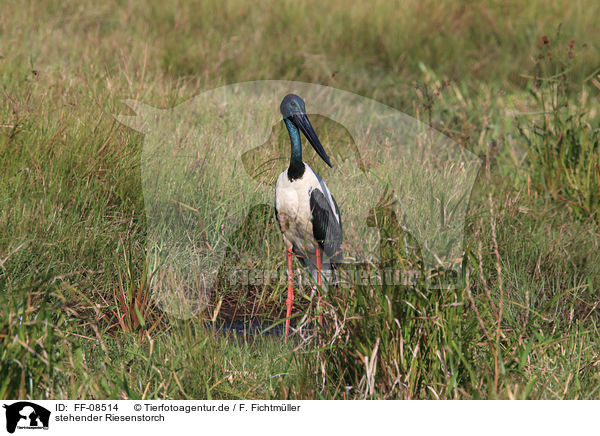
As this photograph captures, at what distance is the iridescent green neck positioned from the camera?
3080 millimetres

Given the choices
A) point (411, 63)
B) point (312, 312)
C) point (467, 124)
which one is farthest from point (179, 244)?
point (411, 63)

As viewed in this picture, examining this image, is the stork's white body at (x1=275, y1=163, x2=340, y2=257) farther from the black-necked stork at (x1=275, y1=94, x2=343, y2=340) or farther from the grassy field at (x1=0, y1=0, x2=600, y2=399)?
the grassy field at (x1=0, y1=0, x2=600, y2=399)

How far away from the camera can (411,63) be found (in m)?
7.84

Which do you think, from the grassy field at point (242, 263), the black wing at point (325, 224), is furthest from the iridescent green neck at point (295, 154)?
the grassy field at point (242, 263)

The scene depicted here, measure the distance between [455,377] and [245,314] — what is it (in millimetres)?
1311

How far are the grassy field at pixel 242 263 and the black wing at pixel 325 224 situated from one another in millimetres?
350

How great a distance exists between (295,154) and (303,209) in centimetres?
29

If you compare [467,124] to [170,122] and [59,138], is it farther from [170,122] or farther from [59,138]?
[59,138]

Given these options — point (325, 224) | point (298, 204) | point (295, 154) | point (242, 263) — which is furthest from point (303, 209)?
point (242, 263)

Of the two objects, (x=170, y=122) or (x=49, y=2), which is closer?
(x=170, y=122)

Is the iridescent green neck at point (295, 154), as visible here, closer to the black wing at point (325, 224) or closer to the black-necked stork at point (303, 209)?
the black-necked stork at point (303, 209)
